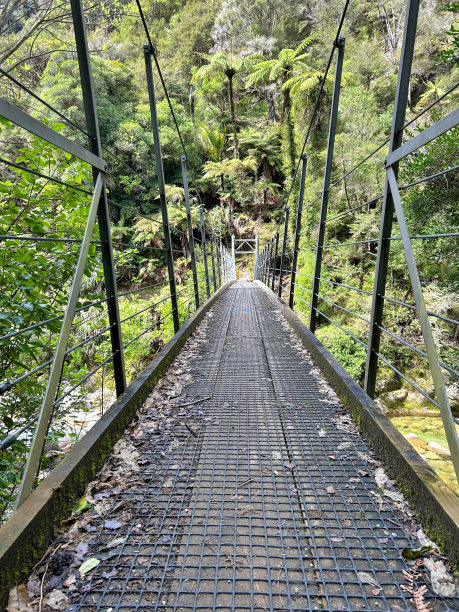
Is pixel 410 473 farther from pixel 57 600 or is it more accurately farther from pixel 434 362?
pixel 57 600

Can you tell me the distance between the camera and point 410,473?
3.17 ft

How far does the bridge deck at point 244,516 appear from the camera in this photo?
73 cm

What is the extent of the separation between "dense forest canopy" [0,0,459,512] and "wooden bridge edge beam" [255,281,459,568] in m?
0.77

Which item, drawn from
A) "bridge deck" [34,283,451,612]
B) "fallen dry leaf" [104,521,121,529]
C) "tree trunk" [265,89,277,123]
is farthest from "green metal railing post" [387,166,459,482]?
"tree trunk" [265,89,277,123]

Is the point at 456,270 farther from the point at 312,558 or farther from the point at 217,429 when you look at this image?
the point at 312,558

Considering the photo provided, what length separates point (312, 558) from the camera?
2.67 feet

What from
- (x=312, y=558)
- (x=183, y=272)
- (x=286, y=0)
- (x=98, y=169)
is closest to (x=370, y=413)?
(x=312, y=558)

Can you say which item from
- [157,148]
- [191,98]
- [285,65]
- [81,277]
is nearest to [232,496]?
[81,277]

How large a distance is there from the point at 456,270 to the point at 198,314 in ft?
7.98

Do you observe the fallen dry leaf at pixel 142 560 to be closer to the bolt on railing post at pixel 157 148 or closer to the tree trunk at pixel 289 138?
the bolt on railing post at pixel 157 148

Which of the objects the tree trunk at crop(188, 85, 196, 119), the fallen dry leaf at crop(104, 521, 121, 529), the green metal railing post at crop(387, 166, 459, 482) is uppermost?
the tree trunk at crop(188, 85, 196, 119)

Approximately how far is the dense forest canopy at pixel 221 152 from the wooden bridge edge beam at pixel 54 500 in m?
0.42

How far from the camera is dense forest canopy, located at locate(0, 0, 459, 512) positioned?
1.59 m

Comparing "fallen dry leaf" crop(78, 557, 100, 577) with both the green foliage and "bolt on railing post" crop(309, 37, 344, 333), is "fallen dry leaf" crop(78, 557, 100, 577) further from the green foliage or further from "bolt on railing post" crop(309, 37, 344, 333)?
the green foliage
